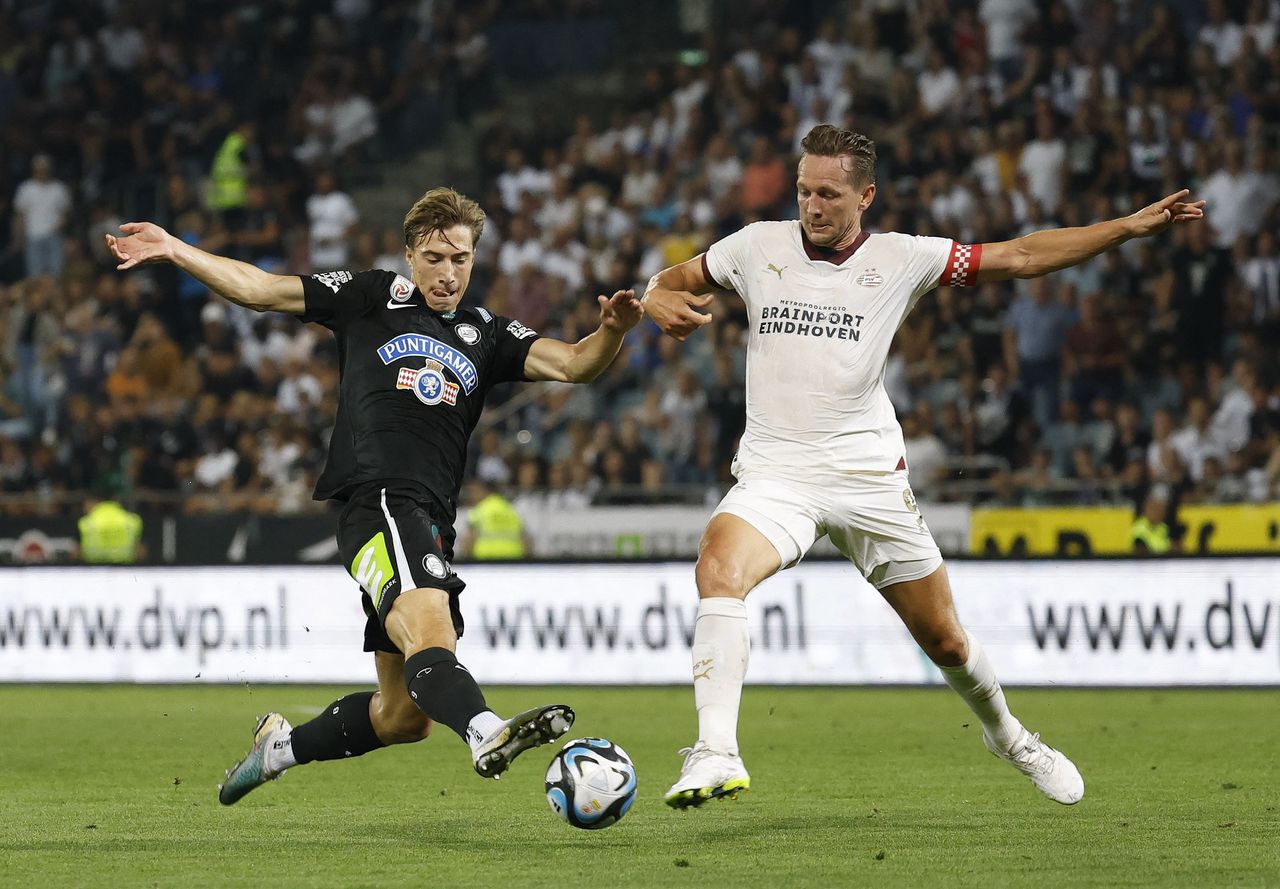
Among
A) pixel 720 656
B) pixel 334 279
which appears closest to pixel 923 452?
pixel 334 279

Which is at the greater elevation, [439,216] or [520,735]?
[439,216]

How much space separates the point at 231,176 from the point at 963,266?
56.2 feet

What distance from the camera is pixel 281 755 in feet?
23.3

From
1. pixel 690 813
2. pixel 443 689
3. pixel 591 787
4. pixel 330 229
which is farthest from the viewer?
pixel 330 229

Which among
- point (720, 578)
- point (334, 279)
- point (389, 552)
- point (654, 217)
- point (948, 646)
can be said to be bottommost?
point (948, 646)

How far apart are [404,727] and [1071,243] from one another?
2.98 m

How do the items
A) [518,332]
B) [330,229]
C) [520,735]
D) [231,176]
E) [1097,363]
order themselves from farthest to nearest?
[231,176], [330,229], [1097,363], [518,332], [520,735]

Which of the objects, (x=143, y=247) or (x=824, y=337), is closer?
(x=143, y=247)

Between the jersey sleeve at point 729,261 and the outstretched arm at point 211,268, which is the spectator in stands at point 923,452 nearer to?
the jersey sleeve at point 729,261

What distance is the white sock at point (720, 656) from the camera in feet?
20.5

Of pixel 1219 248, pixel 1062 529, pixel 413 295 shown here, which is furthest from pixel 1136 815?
pixel 1219 248

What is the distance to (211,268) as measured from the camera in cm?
658

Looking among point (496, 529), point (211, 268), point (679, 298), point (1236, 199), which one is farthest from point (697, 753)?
point (1236, 199)

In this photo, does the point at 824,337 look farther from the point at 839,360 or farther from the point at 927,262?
the point at 927,262
